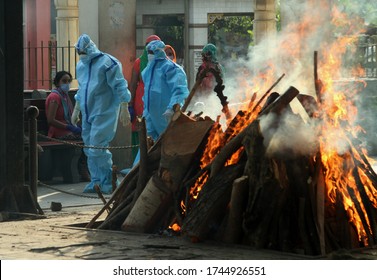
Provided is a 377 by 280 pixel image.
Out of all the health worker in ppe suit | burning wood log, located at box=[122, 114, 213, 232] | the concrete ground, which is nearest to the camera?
the concrete ground

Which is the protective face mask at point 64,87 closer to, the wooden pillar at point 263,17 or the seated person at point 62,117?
the seated person at point 62,117

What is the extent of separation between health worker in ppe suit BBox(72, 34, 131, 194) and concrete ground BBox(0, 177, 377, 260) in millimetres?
4956

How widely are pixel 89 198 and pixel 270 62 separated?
4652 millimetres

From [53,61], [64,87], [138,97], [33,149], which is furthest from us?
[53,61]

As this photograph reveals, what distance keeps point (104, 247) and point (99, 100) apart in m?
7.03

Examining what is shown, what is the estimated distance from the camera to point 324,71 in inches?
408

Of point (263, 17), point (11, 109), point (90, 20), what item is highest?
point (263, 17)

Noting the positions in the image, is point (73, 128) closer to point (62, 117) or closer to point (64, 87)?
point (62, 117)

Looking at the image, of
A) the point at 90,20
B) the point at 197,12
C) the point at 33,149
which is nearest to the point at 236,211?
the point at 33,149

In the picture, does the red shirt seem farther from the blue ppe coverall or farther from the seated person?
the blue ppe coverall

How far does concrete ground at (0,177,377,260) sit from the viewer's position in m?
8.94

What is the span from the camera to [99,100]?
16.3 metres

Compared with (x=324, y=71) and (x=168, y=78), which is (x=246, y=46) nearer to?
(x=168, y=78)

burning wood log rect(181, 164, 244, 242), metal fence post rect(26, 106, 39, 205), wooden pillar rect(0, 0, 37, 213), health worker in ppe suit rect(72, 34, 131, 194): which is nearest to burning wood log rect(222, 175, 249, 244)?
burning wood log rect(181, 164, 244, 242)
